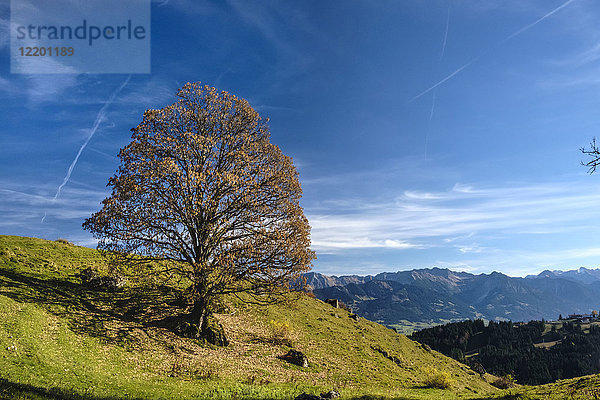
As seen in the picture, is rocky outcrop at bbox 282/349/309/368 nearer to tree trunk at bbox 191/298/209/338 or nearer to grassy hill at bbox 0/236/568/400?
grassy hill at bbox 0/236/568/400

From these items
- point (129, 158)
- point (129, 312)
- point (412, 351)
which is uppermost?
point (129, 158)

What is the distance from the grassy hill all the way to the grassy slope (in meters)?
0.09

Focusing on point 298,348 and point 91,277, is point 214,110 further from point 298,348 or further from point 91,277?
point 298,348

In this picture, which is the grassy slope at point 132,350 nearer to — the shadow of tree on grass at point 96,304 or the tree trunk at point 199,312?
the shadow of tree on grass at point 96,304

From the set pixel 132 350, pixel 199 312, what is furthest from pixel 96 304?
pixel 199 312

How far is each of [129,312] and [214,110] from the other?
69.6 feet

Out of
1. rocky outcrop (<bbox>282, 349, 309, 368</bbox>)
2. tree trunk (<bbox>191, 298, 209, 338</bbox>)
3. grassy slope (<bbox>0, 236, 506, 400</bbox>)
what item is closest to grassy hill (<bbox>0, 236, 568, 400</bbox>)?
grassy slope (<bbox>0, 236, 506, 400</bbox>)

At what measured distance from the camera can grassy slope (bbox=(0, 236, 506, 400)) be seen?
1912 cm

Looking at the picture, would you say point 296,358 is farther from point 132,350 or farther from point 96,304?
point 96,304

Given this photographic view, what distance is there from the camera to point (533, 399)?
18.2 metres

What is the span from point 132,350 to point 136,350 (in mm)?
298

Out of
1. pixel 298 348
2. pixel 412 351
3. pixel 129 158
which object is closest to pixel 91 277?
pixel 129 158

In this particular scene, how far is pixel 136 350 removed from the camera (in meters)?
25.0

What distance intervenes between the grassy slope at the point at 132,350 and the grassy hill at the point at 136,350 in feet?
0.28
